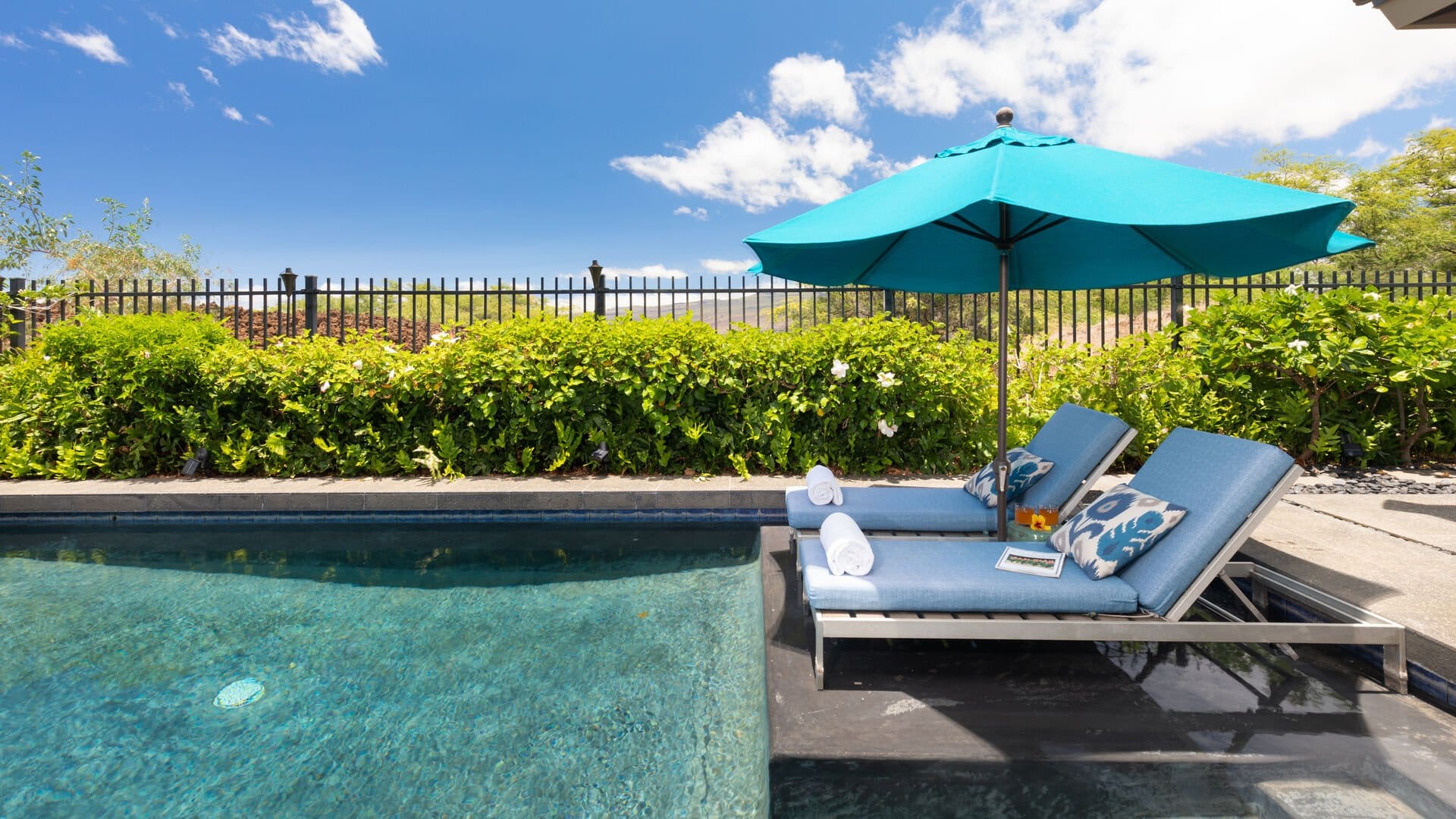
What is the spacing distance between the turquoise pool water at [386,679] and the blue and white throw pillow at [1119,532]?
1304 millimetres

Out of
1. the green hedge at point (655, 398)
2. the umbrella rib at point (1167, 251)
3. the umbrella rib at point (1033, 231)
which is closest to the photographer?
the umbrella rib at point (1033, 231)

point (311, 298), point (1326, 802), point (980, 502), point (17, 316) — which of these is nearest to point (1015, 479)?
point (980, 502)

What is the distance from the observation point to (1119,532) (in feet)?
7.90

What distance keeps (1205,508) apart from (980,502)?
4.25 feet

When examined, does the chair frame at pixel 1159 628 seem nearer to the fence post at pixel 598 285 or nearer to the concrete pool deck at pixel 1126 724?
the concrete pool deck at pixel 1126 724

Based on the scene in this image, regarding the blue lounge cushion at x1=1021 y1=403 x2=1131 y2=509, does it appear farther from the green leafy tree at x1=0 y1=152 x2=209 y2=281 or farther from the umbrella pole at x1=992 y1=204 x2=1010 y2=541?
the green leafy tree at x1=0 y1=152 x2=209 y2=281

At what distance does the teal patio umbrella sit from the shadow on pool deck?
1070 mm

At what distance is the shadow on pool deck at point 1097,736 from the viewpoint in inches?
64.6

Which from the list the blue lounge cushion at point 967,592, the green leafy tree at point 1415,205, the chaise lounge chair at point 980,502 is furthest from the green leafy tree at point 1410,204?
the blue lounge cushion at point 967,592

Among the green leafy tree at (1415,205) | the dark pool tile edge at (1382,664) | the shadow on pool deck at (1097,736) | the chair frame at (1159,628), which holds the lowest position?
the shadow on pool deck at (1097,736)

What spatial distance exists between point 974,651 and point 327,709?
94.0 inches

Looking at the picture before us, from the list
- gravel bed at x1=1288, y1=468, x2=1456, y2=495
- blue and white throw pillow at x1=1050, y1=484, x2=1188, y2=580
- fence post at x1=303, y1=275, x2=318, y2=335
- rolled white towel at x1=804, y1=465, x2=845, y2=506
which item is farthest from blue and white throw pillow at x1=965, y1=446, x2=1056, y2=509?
fence post at x1=303, y1=275, x2=318, y2=335

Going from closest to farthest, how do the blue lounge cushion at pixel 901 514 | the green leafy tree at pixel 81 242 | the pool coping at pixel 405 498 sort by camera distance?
the blue lounge cushion at pixel 901 514 < the pool coping at pixel 405 498 < the green leafy tree at pixel 81 242

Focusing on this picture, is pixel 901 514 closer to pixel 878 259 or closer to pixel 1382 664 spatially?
pixel 878 259
